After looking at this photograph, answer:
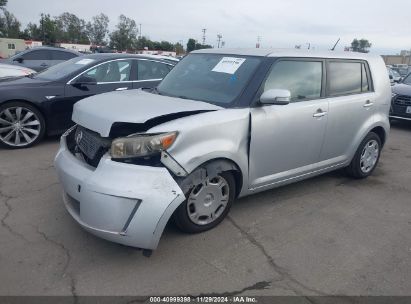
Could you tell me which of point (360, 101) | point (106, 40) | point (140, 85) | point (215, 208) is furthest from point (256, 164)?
point (106, 40)

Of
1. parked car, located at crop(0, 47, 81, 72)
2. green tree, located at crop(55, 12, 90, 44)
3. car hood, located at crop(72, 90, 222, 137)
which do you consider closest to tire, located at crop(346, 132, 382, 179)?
car hood, located at crop(72, 90, 222, 137)

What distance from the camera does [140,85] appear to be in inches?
264

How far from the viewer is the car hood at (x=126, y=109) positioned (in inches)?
116

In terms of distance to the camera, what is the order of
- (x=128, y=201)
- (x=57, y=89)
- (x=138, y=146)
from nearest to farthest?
(x=128, y=201), (x=138, y=146), (x=57, y=89)

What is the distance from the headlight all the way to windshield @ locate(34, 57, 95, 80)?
3.84 metres

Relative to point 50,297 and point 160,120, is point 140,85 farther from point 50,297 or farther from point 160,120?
point 50,297

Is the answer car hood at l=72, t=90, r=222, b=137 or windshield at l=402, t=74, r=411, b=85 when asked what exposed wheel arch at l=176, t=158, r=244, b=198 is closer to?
car hood at l=72, t=90, r=222, b=137

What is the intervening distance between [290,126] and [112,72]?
387 centimetres

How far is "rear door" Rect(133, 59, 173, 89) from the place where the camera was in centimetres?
671

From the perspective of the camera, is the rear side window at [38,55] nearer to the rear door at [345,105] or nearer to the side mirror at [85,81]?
the side mirror at [85,81]

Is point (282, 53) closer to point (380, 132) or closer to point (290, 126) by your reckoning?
point (290, 126)

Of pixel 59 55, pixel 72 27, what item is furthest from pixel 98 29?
pixel 59 55

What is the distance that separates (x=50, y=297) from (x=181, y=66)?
289 centimetres

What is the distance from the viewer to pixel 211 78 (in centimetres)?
386
